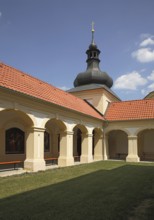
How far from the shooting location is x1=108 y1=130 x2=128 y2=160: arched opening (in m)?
23.5

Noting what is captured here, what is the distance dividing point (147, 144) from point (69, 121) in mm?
11074

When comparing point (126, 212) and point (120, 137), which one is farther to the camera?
point (120, 137)

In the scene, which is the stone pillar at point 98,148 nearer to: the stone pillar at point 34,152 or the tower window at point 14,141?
the tower window at point 14,141

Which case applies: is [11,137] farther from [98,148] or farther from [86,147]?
[98,148]

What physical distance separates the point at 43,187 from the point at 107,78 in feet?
63.6

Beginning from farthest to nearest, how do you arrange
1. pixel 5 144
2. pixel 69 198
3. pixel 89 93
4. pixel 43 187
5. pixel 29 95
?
pixel 89 93, pixel 5 144, pixel 29 95, pixel 43 187, pixel 69 198

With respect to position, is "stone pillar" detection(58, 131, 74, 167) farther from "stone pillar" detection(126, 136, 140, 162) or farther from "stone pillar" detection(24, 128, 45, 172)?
"stone pillar" detection(126, 136, 140, 162)

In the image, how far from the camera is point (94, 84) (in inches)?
984

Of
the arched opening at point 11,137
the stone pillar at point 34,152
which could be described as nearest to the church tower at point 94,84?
the arched opening at point 11,137

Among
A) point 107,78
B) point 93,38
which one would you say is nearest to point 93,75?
point 107,78

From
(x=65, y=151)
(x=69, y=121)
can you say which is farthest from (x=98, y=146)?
(x=69, y=121)

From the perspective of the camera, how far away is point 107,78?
26.0 meters

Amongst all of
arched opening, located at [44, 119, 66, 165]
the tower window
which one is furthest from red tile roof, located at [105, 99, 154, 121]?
the tower window

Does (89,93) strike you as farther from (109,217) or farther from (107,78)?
(109,217)
